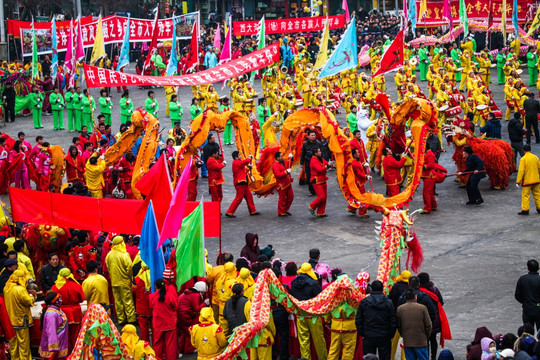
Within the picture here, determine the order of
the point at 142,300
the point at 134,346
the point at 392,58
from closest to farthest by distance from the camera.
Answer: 1. the point at 134,346
2. the point at 142,300
3. the point at 392,58

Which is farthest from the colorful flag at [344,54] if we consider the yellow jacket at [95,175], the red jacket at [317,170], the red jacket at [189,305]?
the red jacket at [189,305]

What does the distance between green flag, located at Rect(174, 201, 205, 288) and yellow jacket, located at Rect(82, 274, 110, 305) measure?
1.37 metres

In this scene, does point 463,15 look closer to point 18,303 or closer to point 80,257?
point 80,257

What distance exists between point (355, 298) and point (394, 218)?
1.72 meters

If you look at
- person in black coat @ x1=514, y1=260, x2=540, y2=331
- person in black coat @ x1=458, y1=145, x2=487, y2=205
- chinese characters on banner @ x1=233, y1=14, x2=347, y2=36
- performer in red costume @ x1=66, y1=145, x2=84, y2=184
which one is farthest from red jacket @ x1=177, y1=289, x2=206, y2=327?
chinese characters on banner @ x1=233, y1=14, x2=347, y2=36

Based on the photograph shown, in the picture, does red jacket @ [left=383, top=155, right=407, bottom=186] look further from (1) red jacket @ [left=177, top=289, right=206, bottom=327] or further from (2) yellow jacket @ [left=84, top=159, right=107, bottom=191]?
(1) red jacket @ [left=177, top=289, right=206, bottom=327]

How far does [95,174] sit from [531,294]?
10456 millimetres

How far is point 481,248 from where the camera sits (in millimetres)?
15969

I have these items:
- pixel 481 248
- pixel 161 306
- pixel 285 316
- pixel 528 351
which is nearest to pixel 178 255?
pixel 161 306

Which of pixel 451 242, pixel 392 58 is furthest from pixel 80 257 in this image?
pixel 392 58

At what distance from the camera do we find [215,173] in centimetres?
1883

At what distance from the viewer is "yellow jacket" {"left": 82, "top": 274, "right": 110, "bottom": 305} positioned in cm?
1298

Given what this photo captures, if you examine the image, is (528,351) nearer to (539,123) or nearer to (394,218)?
(394,218)

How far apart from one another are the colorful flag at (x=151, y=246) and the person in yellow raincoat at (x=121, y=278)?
0.98 m
